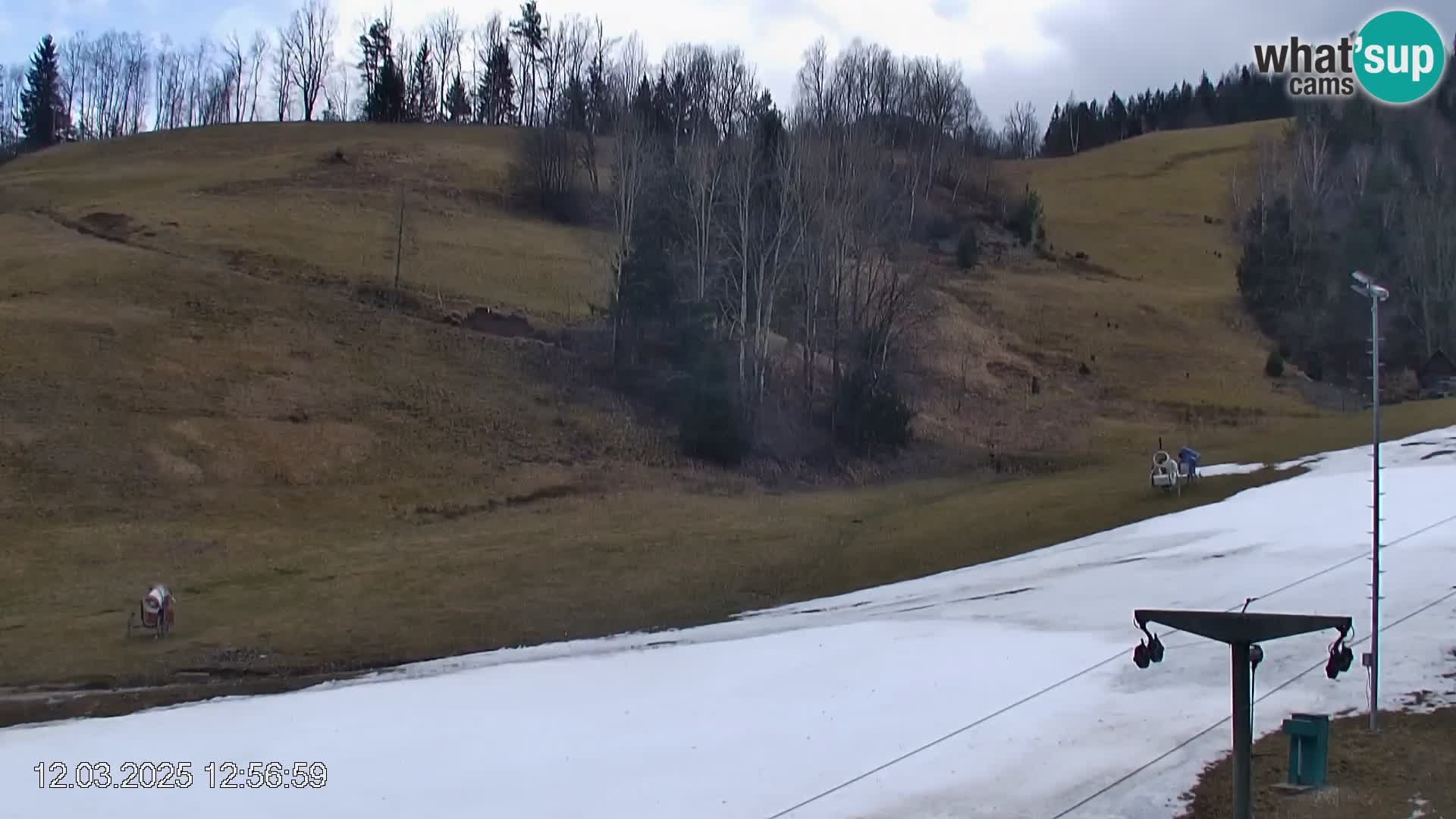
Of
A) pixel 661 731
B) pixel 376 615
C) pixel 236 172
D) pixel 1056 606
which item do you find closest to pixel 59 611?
pixel 376 615

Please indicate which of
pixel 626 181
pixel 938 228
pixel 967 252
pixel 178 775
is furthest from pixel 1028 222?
pixel 178 775

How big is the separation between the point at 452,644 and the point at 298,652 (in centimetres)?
258

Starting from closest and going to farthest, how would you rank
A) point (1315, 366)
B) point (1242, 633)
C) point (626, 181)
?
1. point (1242, 633)
2. point (626, 181)
3. point (1315, 366)

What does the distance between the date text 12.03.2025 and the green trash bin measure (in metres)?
10.3

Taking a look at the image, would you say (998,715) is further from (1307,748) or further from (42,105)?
(42,105)

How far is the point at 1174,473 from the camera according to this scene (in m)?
33.3

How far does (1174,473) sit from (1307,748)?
2202cm

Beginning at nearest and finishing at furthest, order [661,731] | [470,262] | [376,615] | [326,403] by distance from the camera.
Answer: [661,731] < [376,615] < [326,403] < [470,262]

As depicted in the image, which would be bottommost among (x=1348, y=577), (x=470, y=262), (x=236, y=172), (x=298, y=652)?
(x=298, y=652)

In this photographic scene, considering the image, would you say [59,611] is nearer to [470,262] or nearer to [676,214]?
[676,214]

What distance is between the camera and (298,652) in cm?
2161

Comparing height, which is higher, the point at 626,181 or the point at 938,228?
the point at 938,228

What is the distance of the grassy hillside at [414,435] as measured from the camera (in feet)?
85.5

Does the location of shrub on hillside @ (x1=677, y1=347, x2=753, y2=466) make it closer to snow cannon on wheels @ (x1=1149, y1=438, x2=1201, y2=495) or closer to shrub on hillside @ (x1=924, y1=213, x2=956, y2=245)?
snow cannon on wheels @ (x1=1149, y1=438, x2=1201, y2=495)
